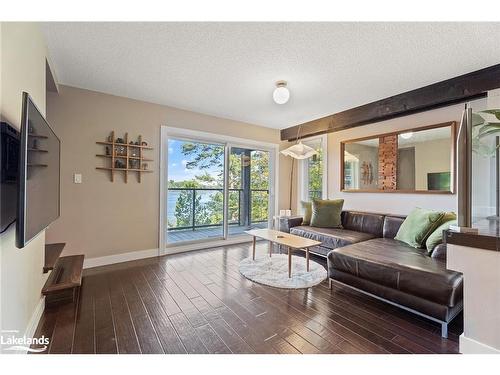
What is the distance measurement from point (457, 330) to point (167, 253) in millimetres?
3547

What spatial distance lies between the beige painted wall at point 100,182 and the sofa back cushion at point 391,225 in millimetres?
3512

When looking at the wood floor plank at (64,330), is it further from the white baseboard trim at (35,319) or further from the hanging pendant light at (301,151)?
the hanging pendant light at (301,151)

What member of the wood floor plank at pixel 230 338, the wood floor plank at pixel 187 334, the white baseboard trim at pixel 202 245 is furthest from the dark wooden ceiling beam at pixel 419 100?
the wood floor plank at pixel 187 334

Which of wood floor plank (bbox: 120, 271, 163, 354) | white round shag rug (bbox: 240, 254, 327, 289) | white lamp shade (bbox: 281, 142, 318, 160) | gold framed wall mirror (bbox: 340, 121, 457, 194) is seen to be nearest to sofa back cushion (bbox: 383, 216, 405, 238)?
gold framed wall mirror (bbox: 340, 121, 457, 194)

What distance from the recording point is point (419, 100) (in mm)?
2900

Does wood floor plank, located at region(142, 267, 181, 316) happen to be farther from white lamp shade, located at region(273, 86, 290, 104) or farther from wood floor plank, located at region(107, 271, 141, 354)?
white lamp shade, located at region(273, 86, 290, 104)

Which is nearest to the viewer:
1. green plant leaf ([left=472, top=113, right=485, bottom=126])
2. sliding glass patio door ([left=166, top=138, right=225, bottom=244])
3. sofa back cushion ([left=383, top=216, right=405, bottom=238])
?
green plant leaf ([left=472, top=113, right=485, bottom=126])

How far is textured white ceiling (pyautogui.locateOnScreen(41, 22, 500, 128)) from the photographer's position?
5.95 ft

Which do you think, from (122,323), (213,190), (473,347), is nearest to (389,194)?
(473,347)

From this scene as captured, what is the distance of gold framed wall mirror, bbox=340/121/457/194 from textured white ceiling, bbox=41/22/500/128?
0.74 m

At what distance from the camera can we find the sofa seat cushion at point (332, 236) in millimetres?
3037

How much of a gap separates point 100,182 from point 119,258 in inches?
44.6

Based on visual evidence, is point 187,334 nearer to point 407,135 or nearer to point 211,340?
point 211,340
